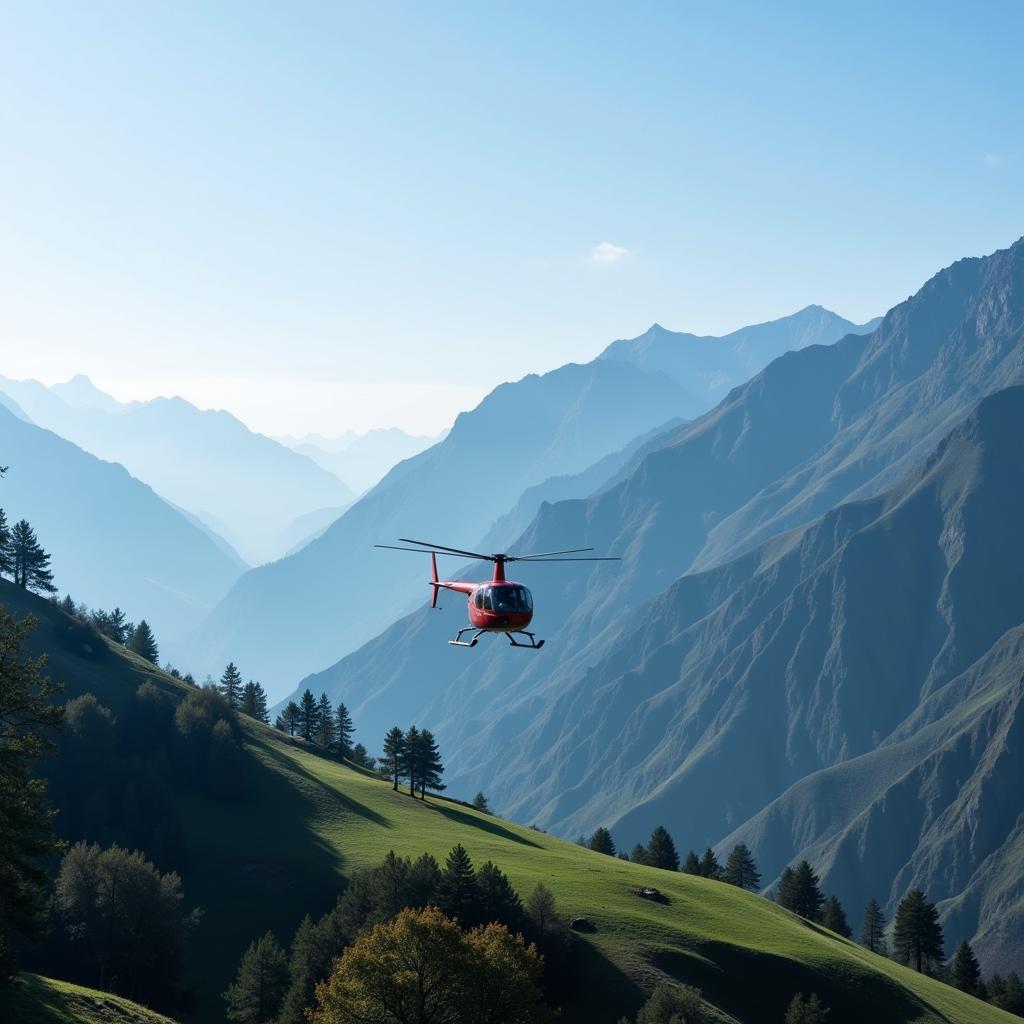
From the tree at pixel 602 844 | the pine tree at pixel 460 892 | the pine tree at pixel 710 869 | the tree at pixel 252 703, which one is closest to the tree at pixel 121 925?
the pine tree at pixel 460 892

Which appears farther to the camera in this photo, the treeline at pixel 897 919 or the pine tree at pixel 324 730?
the pine tree at pixel 324 730

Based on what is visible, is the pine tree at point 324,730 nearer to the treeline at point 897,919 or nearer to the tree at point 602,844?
the tree at point 602,844

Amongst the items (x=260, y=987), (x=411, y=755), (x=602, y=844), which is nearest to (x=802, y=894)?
(x=602, y=844)

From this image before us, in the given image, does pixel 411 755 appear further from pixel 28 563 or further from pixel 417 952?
pixel 417 952

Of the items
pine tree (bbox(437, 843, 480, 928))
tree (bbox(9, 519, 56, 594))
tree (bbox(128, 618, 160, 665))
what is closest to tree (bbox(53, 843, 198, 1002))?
pine tree (bbox(437, 843, 480, 928))

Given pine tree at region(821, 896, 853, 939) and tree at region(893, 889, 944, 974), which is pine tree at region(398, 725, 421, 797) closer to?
pine tree at region(821, 896, 853, 939)
